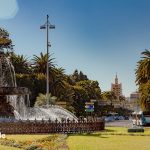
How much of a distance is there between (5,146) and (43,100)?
49.6 meters

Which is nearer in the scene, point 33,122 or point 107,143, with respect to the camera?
point 107,143

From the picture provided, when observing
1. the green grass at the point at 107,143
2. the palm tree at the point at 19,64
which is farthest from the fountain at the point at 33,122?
the palm tree at the point at 19,64

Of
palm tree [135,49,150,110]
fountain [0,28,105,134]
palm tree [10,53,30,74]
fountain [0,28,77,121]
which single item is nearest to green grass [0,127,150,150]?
fountain [0,28,105,134]

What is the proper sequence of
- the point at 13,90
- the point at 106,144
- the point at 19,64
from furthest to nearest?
the point at 19,64
the point at 13,90
the point at 106,144

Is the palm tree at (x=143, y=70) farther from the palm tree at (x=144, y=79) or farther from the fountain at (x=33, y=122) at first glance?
the fountain at (x=33, y=122)

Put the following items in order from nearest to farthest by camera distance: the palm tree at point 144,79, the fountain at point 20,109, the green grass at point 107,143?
1. the green grass at point 107,143
2. the fountain at point 20,109
3. the palm tree at point 144,79

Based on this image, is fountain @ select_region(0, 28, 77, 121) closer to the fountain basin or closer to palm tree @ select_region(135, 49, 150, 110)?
the fountain basin

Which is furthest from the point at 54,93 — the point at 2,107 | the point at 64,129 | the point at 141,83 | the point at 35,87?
the point at 64,129

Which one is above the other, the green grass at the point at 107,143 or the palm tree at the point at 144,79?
the palm tree at the point at 144,79

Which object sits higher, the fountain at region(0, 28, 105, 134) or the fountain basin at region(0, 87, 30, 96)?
the fountain basin at region(0, 87, 30, 96)

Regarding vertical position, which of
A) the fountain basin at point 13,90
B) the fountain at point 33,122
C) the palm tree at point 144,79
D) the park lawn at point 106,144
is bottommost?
the park lawn at point 106,144

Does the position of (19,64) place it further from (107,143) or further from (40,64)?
(107,143)

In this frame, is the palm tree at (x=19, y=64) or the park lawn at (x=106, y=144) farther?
the palm tree at (x=19, y=64)

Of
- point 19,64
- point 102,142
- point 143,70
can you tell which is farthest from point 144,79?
point 102,142
